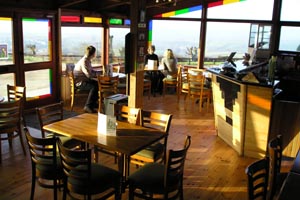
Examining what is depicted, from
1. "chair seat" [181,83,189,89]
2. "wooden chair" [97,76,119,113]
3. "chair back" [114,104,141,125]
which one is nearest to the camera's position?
"chair back" [114,104,141,125]

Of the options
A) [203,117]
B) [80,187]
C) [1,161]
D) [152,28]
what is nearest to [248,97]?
[203,117]

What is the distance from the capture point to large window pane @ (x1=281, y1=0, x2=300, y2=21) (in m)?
7.62

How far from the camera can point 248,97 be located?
465 centimetres

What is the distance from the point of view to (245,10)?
819cm

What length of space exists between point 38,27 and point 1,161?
3165 mm

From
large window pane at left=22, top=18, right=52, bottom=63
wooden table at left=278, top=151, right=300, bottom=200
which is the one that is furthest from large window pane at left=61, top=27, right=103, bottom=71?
wooden table at left=278, top=151, right=300, bottom=200

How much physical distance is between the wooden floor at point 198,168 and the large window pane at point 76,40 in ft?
8.73

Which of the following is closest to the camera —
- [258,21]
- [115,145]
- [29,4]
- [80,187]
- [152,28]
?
[80,187]

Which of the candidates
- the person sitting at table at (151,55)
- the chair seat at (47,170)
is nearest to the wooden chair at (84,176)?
the chair seat at (47,170)

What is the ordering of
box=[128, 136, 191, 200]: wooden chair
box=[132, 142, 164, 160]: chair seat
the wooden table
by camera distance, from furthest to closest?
box=[132, 142, 164, 160]: chair seat → box=[128, 136, 191, 200]: wooden chair → the wooden table

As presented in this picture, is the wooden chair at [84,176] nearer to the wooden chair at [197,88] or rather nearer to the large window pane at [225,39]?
the wooden chair at [197,88]

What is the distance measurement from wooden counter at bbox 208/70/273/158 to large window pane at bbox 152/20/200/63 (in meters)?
3.80

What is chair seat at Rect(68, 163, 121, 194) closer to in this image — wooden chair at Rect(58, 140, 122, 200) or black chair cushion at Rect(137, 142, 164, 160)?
wooden chair at Rect(58, 140, 122, 200)

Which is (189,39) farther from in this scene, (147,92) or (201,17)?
(147,92)
